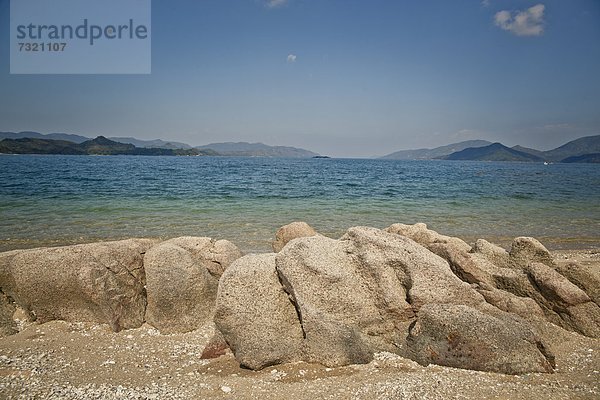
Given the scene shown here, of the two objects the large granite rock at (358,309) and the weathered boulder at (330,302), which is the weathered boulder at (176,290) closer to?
the large granite rock at (358,309)

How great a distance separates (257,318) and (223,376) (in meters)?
1.13

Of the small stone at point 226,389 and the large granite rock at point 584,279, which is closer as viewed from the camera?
the small stone at point 226,389

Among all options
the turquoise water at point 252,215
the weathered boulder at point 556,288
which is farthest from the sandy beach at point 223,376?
the turquoise water at point 252,215

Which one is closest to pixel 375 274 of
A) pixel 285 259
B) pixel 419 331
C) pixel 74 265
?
pixel 419 331

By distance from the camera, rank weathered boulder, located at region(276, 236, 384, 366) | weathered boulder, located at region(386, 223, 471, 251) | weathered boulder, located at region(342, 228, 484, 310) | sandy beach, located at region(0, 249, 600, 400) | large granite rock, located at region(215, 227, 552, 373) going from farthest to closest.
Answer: weathered boulder, located at region(386, 223, 471, 251) < weathered boulder, located at region(342, 228, 484, 310) < weathered boulder, located at region(276, 236, 384, 366) < large granite rock, located at region(215, 227, 552, 373) < sandy beach, located at region(0, 249, 600, 400)

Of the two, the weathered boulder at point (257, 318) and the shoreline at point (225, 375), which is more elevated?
the weathered boulder at point (257, 318)

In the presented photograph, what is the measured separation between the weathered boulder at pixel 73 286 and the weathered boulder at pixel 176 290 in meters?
0.61

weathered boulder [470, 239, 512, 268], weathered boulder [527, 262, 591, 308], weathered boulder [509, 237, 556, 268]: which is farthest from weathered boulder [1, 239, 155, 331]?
weathered boulder [509, 237, 556, 268]

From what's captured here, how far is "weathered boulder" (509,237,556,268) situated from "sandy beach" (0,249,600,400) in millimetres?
2079

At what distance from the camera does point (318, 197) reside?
97.6 feet

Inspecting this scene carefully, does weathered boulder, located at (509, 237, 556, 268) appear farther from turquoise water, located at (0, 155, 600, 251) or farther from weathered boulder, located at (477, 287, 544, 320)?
turquoise water, located at (0, 155, 600, 251)

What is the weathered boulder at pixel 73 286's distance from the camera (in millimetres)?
7516

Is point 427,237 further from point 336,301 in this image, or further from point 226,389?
point 226,389

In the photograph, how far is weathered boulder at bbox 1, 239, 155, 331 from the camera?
7516mm
